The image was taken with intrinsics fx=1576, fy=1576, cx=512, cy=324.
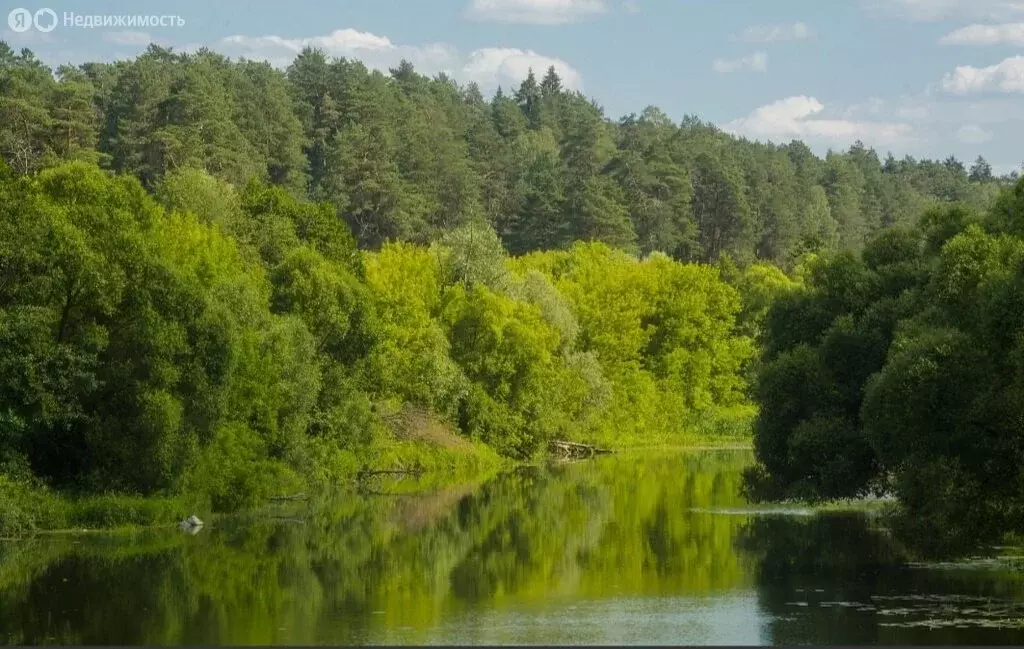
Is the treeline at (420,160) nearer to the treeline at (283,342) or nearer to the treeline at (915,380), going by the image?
the treeline at (283,342)

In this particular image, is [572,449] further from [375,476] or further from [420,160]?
[420,160]

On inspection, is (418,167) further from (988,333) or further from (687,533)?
(988,333)

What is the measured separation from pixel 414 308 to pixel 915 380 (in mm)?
44975

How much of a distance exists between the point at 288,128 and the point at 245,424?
6328cm

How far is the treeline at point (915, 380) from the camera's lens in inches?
1377

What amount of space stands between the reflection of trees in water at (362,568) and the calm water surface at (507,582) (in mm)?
94

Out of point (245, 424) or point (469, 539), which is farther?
point (245, 424)

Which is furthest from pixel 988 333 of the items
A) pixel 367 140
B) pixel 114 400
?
pixel 367 140

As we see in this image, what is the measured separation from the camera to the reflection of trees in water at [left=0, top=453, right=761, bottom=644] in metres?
34.6

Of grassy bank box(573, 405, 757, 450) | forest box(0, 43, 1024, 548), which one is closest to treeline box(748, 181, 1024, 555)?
forest box(0, 43, 1024, 548)

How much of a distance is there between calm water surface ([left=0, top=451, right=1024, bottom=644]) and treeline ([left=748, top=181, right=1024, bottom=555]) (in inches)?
82.9

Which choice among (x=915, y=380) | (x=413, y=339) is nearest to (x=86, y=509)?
(x=915, y=380)

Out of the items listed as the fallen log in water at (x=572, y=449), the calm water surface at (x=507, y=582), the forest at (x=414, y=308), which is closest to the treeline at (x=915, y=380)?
the forest at (x=414, y=308)

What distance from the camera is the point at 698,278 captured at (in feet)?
357
